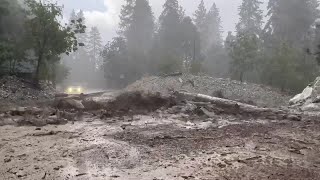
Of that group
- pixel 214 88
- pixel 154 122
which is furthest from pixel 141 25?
pixel 154 122

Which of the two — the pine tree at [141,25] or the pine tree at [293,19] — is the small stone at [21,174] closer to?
the pine tree at [293,19]

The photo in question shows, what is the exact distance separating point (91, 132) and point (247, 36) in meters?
31.8

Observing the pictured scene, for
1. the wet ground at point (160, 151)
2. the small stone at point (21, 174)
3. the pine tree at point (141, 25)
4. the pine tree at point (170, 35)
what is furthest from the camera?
the pine tree at point (141, 25)

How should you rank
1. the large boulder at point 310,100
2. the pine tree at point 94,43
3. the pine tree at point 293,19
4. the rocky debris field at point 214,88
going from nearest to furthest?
the large boulder at point 310,100 → the rocky debris field at point 214,88 → the pine tree at point 293,19 → the pine tree at point 94,43

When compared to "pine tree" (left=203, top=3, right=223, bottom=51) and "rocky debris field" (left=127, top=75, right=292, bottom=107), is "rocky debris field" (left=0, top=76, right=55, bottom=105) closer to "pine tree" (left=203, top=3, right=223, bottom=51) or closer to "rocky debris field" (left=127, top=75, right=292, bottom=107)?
"rocky debris field" (left=127, top=75, right=292, bottom=107)

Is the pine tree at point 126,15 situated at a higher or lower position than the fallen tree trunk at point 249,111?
higher

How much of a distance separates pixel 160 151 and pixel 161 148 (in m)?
0.29

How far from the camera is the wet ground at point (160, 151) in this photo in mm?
6273

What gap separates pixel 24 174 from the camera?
20.1 feet

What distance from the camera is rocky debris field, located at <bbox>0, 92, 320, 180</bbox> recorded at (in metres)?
6.30

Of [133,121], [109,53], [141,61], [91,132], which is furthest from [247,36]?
[91,132]

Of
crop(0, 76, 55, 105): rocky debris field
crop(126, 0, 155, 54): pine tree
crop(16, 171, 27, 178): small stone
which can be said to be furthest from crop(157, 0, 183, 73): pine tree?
crop(16, 171, 27, 178): small stone

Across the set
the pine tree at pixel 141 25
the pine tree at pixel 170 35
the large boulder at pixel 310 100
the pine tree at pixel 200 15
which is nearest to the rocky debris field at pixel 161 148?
the large boulder at pixel 310 100

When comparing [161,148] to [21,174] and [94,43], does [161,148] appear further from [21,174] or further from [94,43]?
[94,43]
